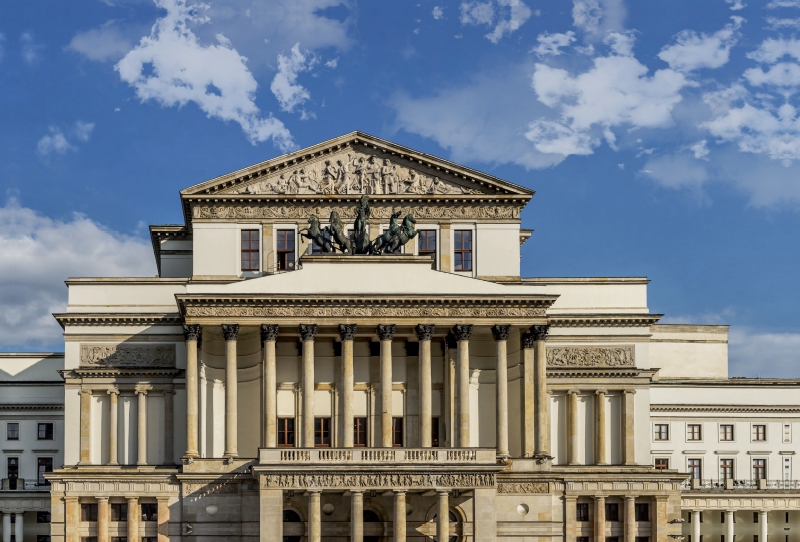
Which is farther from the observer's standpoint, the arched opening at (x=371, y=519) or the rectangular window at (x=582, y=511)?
the rectangular window at (x=582, y=511)

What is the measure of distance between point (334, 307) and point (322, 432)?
8.25 metres

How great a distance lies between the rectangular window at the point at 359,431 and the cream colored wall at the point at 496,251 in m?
12.0

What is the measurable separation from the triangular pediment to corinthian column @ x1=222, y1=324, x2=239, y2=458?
11076mm

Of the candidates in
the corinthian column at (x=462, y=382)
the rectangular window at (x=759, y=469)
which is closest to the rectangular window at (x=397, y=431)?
the corinthian column at (x=462, y=382)

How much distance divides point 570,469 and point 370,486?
46.6 feet

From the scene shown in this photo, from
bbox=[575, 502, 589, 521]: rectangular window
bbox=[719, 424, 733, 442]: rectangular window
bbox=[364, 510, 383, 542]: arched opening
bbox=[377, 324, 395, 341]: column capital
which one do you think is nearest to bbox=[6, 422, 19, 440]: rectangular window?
bbox=[364, 510, 383, 542]: arched opening

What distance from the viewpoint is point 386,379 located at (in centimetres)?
Result: 8481

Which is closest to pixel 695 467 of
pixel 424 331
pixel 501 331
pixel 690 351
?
pixel 690 351

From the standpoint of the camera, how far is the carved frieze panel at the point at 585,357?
91812 mm

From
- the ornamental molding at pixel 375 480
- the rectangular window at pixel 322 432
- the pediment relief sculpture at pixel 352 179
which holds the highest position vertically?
the pediment relief sculpture at pixel 352 179

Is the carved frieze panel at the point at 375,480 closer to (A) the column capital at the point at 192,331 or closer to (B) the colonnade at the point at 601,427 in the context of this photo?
(A) the column capital at the point at 192,331

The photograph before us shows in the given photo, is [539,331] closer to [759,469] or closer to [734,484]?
[734,484]

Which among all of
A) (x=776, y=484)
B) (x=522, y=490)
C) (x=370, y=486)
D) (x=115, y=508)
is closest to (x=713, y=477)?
(x=776, y=484)

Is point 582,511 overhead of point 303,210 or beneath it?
beneath
